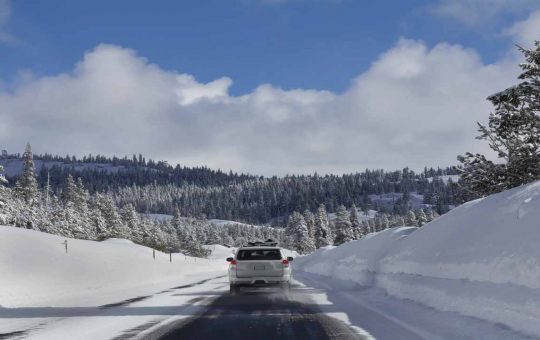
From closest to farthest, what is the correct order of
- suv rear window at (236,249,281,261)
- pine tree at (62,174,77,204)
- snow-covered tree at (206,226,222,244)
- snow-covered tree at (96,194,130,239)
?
suv rear window at (236,249,281,261), pine tree at (62,174,77,204), snow-covered tree at (96,194,130,239), snow-covered tree at (206,226,222,244)

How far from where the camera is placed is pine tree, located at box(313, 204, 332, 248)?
121 m

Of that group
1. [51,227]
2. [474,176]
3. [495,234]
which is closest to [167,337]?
[495,234]

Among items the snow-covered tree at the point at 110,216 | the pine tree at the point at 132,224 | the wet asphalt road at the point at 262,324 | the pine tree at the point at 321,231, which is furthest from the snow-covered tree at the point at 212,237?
the wet asphalt road at the point at 262,324

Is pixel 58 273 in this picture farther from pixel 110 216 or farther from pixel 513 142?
pixel 110 216

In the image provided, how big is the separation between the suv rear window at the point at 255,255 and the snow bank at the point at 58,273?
4.38 meters

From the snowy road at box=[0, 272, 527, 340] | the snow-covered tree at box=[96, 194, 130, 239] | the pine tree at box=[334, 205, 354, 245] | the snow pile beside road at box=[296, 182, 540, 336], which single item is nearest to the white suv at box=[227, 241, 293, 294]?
the snowy road at box=[0, 272, 527, 340]

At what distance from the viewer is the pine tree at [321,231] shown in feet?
397

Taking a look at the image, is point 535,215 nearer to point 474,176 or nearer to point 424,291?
point 424,291

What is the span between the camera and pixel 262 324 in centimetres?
1067

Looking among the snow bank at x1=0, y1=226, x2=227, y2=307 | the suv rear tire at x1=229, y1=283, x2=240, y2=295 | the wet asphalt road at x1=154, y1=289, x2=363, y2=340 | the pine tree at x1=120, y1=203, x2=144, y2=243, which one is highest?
the pine tree at x1=120, y1=203, x2=144, y2=243

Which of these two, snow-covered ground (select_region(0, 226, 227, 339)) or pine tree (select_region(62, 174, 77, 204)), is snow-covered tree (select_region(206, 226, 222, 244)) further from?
snow-covered ground (select_region(0, 226, 227, 339))

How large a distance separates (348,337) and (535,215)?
413 centimetres

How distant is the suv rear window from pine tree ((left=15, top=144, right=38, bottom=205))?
59088 millimetres

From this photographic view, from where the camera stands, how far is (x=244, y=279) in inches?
717
